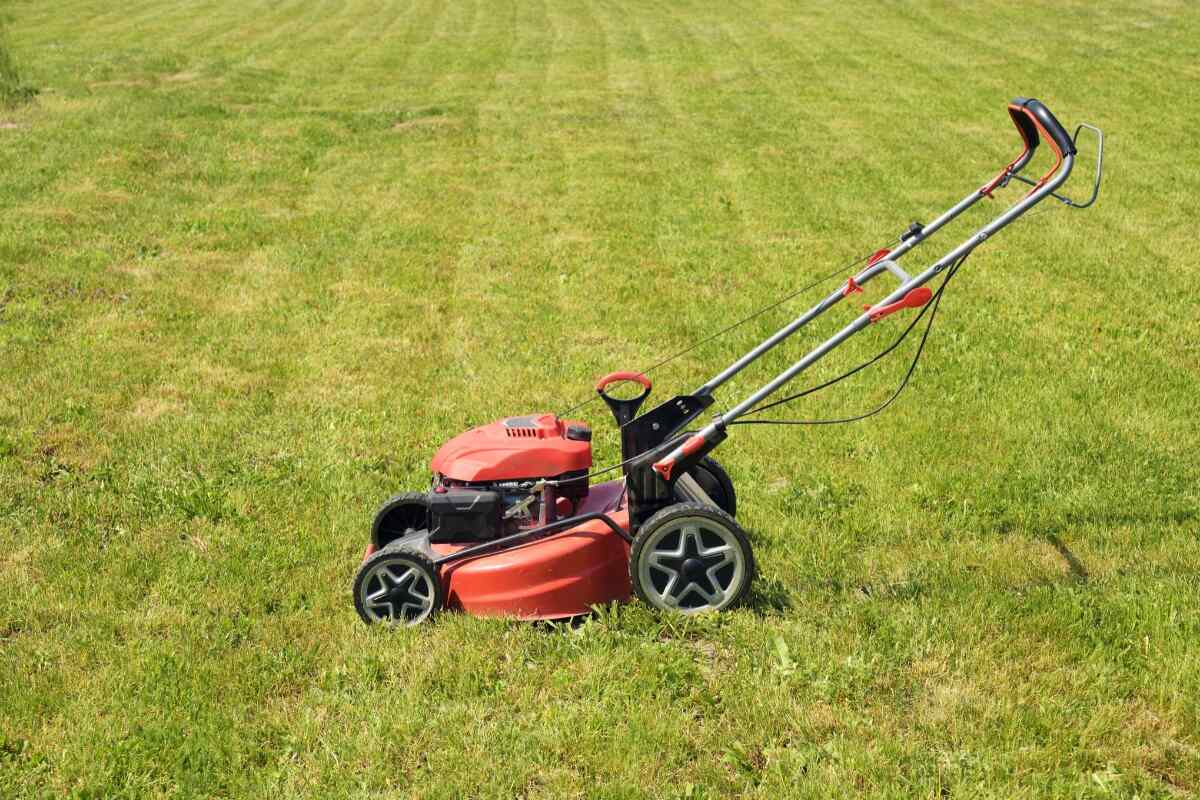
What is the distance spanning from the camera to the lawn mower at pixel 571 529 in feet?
16.8

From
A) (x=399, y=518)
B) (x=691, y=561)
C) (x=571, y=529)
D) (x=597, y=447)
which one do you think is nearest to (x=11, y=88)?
(x=597, y=447)

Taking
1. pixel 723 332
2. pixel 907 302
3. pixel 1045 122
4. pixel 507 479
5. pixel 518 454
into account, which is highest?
pixel 1045 122

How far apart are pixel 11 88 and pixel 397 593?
1644 cm

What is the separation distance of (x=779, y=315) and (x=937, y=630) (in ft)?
16.5

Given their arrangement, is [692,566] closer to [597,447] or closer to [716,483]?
[716,483]

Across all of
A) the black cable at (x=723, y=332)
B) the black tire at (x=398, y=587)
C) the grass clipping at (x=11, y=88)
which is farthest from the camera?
the grass clipping at (x=11, y=88)

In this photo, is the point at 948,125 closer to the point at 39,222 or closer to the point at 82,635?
the point at 39,222

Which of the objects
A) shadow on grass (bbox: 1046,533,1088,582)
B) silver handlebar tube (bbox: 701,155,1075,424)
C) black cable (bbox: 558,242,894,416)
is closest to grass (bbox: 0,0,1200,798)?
shadow on grass (bbox: 1046,533,1088,582)

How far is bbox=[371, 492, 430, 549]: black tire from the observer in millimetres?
5750

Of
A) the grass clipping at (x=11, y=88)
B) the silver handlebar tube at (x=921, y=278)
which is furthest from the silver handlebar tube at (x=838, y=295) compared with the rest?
the grass clipping at (x=11, y=88)

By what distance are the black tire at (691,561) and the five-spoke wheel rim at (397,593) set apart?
0.95 metres

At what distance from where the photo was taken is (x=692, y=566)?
16.9 ft

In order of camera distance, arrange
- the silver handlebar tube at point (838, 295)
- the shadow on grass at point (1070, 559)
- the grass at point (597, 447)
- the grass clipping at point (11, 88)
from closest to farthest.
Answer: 1. the grass at point (597, 447)
2. the silver handlebar tube at point (838, 295)
3. the shadow on grass at point (1070, 559)
4. the grass clipping at point (11, 88)

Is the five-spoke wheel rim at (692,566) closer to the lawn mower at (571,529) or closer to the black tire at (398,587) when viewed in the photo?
the lawn mower at (571,529)
